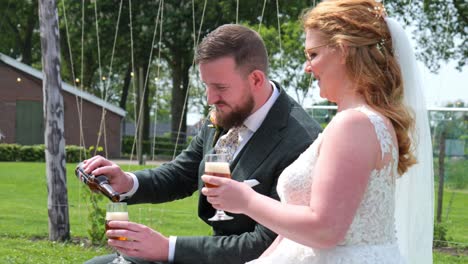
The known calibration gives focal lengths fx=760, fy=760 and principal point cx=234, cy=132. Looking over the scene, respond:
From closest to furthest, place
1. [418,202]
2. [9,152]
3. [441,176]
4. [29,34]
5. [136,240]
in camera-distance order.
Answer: [136,240] → [418,202] → [441,176] → [9,152] → [29,34]

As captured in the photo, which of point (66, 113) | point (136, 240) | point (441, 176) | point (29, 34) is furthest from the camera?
point (29, 34)

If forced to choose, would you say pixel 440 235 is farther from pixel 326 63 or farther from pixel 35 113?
pixel 35 113

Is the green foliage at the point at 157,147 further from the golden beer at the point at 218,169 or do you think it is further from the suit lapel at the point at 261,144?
the golden beer at the point at 218,169

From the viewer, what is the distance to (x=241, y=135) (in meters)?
3.42

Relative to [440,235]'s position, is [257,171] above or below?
above

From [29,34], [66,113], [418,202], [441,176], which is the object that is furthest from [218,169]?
[29,34]

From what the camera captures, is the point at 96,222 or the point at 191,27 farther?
the point at 191,27

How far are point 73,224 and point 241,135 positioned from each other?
7.69 m

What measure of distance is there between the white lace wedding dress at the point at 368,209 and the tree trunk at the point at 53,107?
20.2ft

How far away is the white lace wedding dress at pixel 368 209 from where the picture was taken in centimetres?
243

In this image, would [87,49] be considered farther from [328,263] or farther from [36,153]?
[328,263]

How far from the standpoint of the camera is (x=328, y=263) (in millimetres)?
2486

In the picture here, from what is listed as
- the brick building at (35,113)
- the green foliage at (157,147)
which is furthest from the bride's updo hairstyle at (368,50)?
the brick building at (35,113)

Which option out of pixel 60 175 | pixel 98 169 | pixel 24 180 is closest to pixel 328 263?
pixel 98 169
